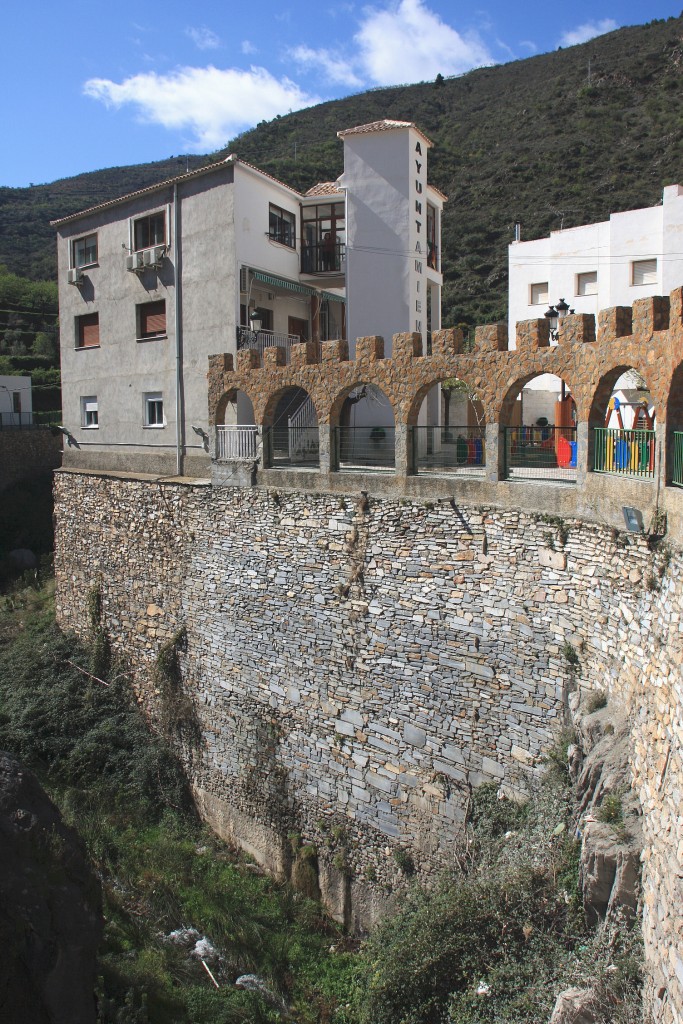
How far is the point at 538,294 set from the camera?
2992 centimetres

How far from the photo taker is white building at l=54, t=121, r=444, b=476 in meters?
17.9

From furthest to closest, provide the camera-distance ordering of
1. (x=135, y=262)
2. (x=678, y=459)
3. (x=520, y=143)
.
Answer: (x=520, y=143) → (x=135, y=262) → (x=678, y=459)

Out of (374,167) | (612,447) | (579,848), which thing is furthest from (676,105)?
(579,848)

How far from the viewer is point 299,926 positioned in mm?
12062

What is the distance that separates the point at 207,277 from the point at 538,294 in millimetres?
17277

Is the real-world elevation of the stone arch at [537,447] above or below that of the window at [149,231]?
below

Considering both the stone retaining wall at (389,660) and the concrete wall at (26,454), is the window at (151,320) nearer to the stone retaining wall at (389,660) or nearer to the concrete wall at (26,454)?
the stone retaining wall at (389,660)

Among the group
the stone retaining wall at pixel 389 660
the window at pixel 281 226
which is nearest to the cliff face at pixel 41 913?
the stone retaining wall at pixel 389 660

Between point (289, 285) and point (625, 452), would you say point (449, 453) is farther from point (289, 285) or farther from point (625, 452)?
point (289, 285)

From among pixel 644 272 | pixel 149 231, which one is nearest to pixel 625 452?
pixel 149 231

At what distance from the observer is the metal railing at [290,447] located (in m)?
15.1

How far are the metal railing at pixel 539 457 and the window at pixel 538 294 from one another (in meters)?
17.9

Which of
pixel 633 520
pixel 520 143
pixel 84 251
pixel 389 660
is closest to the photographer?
pixel 633 520

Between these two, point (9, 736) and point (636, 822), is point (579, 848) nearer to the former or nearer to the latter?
point (636, 822)
